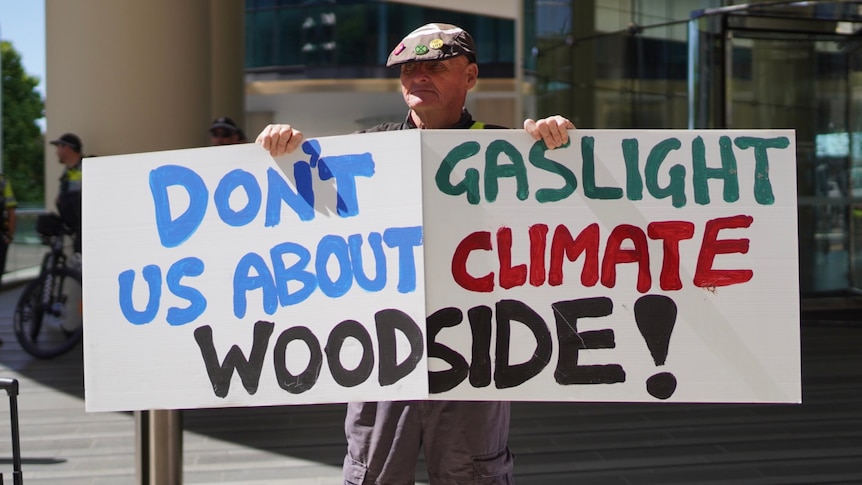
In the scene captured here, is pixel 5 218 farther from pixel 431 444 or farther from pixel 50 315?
pixel 431 444

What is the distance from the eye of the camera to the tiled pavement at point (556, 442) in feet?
16.0

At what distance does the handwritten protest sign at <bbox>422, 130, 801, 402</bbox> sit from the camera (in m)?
2.60

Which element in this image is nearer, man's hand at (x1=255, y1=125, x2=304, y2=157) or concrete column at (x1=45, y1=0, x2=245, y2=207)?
man's hand at (x1=255, y1=125, x2=304, y2=157)

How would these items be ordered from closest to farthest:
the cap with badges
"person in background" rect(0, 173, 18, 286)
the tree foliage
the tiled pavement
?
the cap with badges < the tiled pavement < "person in background" rect(0, 173, 18, 286) < the tree foliage

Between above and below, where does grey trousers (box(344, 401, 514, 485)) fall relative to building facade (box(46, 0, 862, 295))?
below

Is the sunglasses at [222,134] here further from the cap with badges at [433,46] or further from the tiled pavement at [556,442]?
the cap with badges at [433,46]

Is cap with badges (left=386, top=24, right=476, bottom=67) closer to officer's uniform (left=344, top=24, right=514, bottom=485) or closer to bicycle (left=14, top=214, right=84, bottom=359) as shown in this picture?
officer's uniform (left=344, top=24, right=514, bottom=485)

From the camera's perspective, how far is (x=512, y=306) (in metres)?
2.62

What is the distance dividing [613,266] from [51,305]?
6213mm

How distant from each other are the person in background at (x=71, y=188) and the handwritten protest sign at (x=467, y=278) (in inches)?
224

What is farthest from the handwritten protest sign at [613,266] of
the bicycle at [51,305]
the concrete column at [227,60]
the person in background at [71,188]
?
the concrete column at [227,60]

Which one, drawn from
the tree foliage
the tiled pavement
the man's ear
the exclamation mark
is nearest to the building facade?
the tiled pavement

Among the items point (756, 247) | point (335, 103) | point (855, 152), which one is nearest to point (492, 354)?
point (756, 247)

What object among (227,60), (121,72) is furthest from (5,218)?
(227,60)
